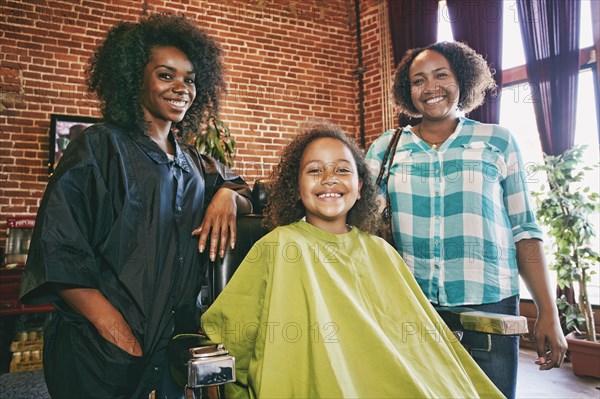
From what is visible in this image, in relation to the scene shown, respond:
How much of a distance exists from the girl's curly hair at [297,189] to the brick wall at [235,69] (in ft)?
10.9

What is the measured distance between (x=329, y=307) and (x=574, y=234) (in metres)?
2.78

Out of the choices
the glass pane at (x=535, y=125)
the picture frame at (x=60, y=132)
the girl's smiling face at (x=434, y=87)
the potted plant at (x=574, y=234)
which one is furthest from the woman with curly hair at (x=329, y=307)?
the picture frame at (x=60, y=132)

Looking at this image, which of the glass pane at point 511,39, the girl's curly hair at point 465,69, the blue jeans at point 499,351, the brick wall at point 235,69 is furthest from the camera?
the glass pane at point 511,39

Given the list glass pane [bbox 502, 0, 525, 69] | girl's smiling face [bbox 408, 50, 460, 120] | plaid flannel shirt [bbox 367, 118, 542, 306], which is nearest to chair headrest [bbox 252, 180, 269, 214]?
plaid flannel shirt [bbox 367, 118, 542, 306]

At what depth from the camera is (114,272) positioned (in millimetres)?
1269

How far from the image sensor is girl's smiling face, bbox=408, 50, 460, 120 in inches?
64.7

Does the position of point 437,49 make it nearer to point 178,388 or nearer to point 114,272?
point 114,272

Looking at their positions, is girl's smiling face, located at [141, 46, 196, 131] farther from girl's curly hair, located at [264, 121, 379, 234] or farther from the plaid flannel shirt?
the plaid flannel shirt

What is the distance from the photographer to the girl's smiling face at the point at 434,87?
1644 millimetres

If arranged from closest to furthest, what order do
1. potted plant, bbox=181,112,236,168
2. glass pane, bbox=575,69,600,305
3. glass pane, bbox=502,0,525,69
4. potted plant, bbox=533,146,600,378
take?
1. potted plant, bbox=533,146,600,378
2. glass pane, bbox=575,69,600,305
3. potted plant, bbox=181,112,236,168
4. glass pane, bbox=502,0,525,69

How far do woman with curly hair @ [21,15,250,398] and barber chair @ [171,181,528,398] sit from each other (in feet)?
0.21

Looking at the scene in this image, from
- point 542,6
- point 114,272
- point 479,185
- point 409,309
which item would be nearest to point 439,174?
point 479,185

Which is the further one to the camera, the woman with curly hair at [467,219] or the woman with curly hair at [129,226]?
the woman with curly hair at [467,219]

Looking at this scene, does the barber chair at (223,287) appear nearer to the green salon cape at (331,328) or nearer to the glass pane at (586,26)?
the green salon cape at (331,328)
